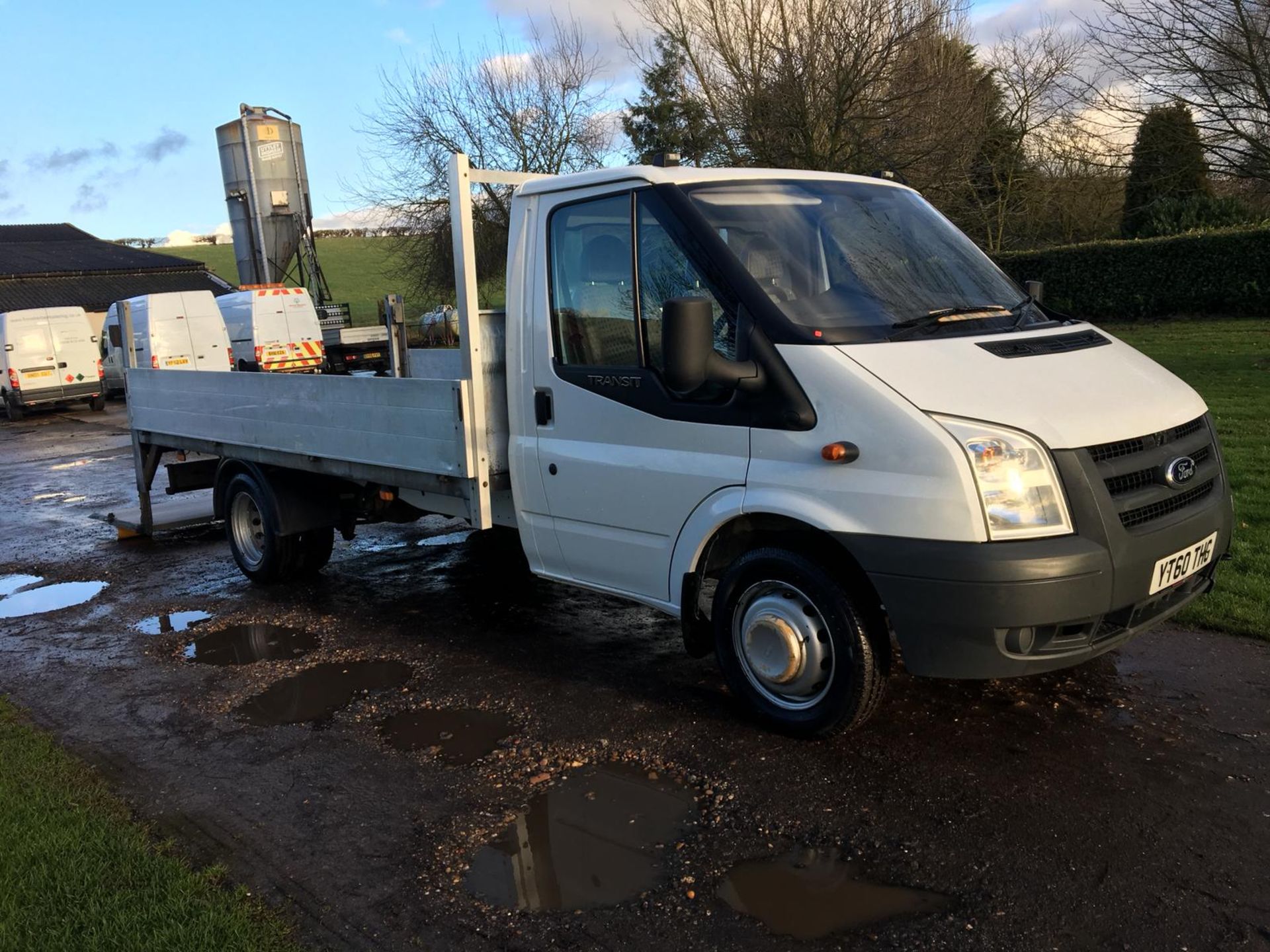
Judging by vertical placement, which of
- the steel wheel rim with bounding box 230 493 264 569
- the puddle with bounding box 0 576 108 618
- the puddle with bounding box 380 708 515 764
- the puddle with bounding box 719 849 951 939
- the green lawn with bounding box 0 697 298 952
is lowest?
the puddle with bounding box 0 576 108 618

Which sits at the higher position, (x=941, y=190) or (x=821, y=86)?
(x=821, y=86)

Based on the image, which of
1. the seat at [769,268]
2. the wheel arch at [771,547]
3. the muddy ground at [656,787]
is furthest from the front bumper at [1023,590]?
the seat at [769,268]

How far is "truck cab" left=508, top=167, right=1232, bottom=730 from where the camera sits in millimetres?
3736

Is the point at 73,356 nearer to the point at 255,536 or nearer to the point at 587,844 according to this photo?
the point at 255,536

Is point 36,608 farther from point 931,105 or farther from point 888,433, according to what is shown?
point 931,105

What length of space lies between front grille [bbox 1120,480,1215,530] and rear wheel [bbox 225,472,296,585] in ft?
18.1

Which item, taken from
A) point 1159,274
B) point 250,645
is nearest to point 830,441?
point 250,645

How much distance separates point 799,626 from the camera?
4.25 metres

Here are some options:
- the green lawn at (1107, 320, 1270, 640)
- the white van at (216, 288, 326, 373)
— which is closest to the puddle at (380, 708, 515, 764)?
the green lawn at (1107, 320, 1270, 640)

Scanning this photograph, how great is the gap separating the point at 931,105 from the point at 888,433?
14.8 meters

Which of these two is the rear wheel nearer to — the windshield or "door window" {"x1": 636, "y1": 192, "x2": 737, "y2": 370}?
"door window" {"x1": 636, "y1": 192, "x2": 737, "y2": 370}

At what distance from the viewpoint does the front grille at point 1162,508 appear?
388cm

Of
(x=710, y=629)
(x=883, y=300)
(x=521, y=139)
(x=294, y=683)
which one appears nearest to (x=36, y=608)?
(x=294, y=683)

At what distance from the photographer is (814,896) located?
3.34 m
